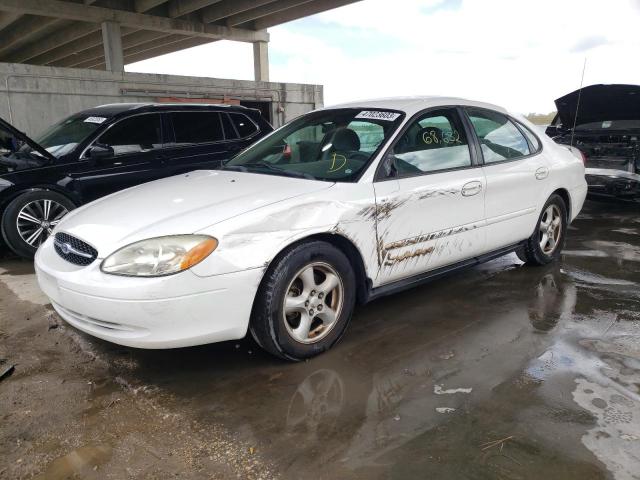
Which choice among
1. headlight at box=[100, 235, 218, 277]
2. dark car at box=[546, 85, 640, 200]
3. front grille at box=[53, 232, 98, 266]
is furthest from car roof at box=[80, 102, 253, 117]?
dark car at box=[546, 85, 640, 200]

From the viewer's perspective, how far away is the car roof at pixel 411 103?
3.55 m

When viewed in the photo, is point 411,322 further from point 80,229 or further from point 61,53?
point 61,53

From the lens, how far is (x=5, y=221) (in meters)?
5.12

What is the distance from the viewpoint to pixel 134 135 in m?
5.87

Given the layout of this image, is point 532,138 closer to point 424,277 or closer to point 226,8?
point 424,277

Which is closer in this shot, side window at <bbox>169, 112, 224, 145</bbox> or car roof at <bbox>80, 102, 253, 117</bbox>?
car roof at <bbox>80, 102, 253, 117</bbox>

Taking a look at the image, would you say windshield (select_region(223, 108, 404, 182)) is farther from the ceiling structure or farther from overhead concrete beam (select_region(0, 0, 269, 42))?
overhead concrete beam (select_region(0, 0, 269, 42))

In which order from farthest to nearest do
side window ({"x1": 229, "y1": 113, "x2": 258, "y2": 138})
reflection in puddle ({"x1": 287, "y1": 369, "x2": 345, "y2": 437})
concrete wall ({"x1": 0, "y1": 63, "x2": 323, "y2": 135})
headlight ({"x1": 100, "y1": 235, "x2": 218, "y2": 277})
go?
concrete wall ({"x1": 0, "y1": 63, "x2": 323, "y2": 135}), side window ({"x1": 229, "y1": 113, "x2": 258, "y2": 138}), headlight ({"x1": 100, "y1": 235, "x2": 218, "y2": 277}), reflection in puddle ({"x1": 287, "y1": 369, "x2": 345, "y2": 437})

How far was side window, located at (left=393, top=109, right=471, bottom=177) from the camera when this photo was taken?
3.35m

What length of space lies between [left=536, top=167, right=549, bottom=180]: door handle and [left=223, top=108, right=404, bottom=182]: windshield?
1.57m

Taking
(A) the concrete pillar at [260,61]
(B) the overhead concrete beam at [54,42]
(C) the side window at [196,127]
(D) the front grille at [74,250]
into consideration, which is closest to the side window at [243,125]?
(C) the side window at [196,127]

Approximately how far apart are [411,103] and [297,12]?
1803cm

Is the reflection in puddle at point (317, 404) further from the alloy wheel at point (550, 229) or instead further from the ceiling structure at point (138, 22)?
the ceiling structure at point (138, 22)

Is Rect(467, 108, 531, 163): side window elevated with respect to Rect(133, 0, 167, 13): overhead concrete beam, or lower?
lower
